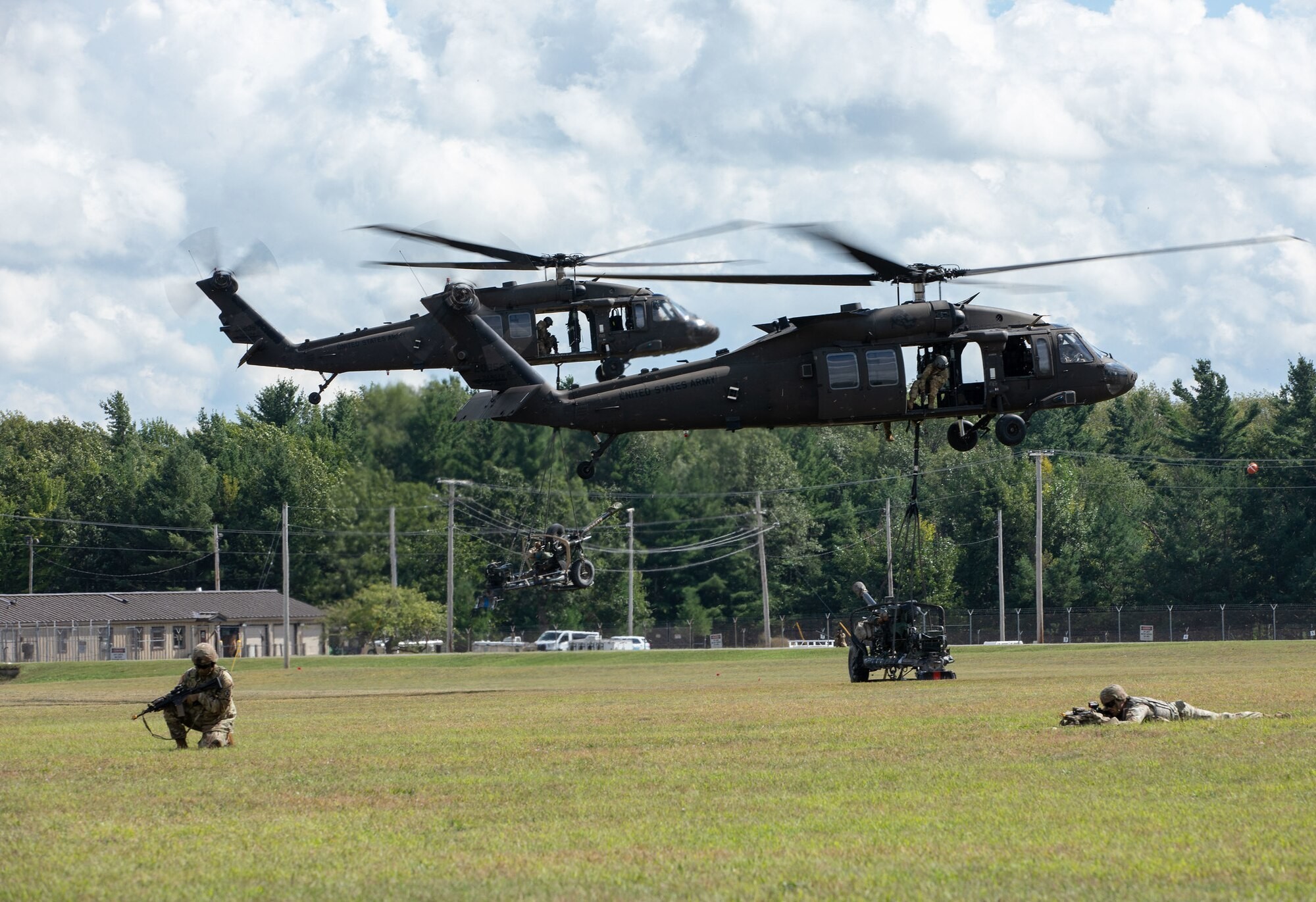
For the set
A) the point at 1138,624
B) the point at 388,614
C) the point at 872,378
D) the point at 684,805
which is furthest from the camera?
the point at 388,614

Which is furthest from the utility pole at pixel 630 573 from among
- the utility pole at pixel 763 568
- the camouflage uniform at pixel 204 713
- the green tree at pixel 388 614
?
the camouflage uniform at pixel 204 713

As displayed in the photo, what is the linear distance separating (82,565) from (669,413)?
97941 millimetres

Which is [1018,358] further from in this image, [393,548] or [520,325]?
[393,548]

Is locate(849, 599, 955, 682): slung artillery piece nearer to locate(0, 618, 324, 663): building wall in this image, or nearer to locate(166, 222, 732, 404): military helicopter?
locate(166, 222, 732, 404): military helicopter

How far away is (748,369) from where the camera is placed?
33.7 metres

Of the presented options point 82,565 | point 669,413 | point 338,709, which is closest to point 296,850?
point 338,709

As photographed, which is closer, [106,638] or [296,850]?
[296,850]

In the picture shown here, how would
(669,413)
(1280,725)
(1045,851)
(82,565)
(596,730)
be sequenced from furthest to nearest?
(82,565)
(669,413)
(596,730)
(1280,725)
(1045,851)

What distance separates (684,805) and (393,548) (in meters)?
73.0

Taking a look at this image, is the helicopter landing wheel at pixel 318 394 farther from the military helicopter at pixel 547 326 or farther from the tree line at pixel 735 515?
the tree line at pixel 735 515

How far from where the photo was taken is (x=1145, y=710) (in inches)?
826

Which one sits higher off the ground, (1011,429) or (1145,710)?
(1011,429)

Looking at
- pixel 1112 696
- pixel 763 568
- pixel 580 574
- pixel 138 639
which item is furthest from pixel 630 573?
pixel 1112 696

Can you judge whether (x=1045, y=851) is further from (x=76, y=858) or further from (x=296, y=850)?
(x=76, y=858)
